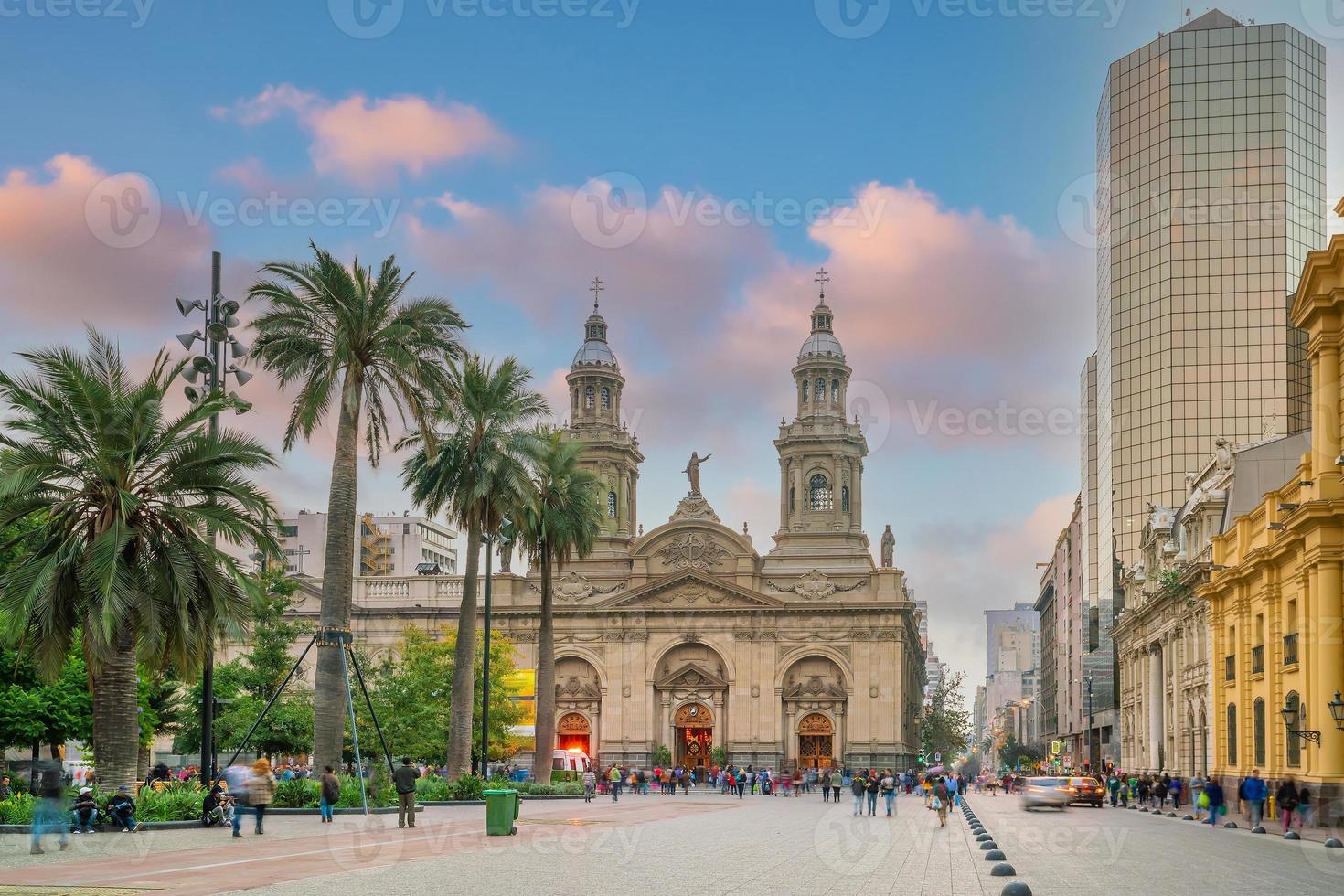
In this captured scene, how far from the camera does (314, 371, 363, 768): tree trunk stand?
3391 cm

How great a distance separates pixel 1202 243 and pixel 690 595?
39.7 metres

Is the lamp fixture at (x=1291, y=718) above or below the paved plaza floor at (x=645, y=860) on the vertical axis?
above

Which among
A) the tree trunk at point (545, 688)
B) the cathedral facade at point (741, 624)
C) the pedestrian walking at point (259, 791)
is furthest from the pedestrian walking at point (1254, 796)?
the cathedral facade at point (741, 624)

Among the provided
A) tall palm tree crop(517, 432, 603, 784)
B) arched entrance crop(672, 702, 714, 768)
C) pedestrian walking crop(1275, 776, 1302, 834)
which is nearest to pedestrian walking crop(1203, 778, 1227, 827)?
pedestrian walking crop(1275, 776, 1302, 834)

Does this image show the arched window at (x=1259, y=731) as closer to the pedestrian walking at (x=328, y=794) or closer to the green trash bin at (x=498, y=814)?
the green trash bin at (x=498, y=814)

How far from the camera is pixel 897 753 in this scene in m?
89.8

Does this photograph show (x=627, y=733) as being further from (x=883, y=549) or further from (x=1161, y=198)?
(x=1161, y=198)

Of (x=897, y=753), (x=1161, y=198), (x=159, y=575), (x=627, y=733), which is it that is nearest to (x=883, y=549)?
(x=897, y=753)

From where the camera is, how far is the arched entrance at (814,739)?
9131 cm

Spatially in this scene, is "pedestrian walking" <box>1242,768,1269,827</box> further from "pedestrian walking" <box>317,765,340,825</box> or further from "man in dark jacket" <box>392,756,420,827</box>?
"pedestrian walking" <box>317,765,340,825</box>

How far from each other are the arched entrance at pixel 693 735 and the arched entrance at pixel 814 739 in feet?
18.8

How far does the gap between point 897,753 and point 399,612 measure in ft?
108

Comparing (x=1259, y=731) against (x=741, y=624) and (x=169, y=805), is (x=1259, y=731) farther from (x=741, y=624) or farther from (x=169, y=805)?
(x=741, y=624)

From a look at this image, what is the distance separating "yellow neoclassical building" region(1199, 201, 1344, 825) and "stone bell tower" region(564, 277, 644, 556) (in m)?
60.8
